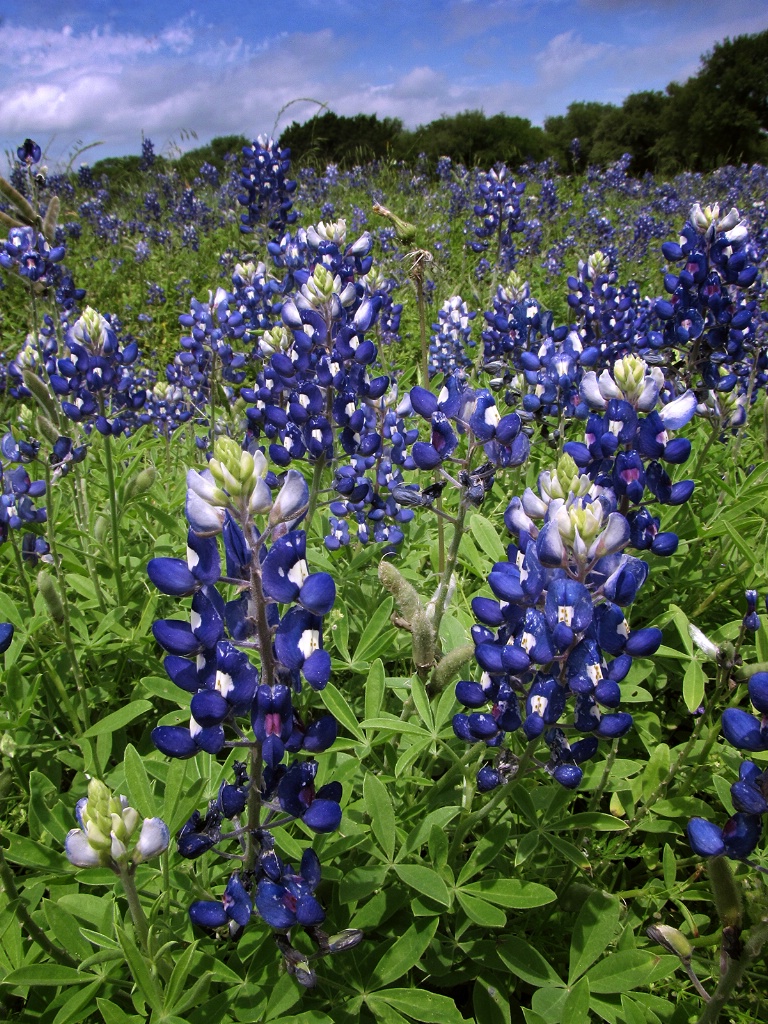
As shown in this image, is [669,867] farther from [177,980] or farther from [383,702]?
[177,980]

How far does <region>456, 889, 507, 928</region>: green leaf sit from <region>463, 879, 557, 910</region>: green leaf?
2 cm

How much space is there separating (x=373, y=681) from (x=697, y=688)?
0.85 metres

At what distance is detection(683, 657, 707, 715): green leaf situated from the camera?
1846mm

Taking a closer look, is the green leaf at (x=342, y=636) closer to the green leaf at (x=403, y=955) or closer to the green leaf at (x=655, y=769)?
the green leaf at (x=403, y=955)

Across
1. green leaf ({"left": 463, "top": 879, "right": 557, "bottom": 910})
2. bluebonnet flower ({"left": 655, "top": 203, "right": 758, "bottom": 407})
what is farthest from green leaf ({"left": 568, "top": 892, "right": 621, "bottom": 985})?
bluebonnet flower ({"left": 655, "top": 203, "right": 758, "bottom": 407})

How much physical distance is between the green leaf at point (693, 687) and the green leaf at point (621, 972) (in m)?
0.61

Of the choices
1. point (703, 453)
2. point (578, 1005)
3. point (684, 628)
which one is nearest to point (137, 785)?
point (578, 1005)

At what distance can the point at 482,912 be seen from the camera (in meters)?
1.38

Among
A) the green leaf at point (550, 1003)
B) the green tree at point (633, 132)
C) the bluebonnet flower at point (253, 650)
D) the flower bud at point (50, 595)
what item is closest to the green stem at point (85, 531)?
the flower bud at point (50, 595)

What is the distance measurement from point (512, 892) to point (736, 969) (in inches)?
15.9

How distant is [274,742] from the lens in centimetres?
109

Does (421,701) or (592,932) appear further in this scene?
(421,701)

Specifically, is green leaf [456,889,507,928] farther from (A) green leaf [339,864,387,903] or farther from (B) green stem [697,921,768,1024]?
(B) green stem [697,921,768,1024]

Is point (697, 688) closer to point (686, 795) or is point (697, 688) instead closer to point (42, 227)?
point (686, 795)
